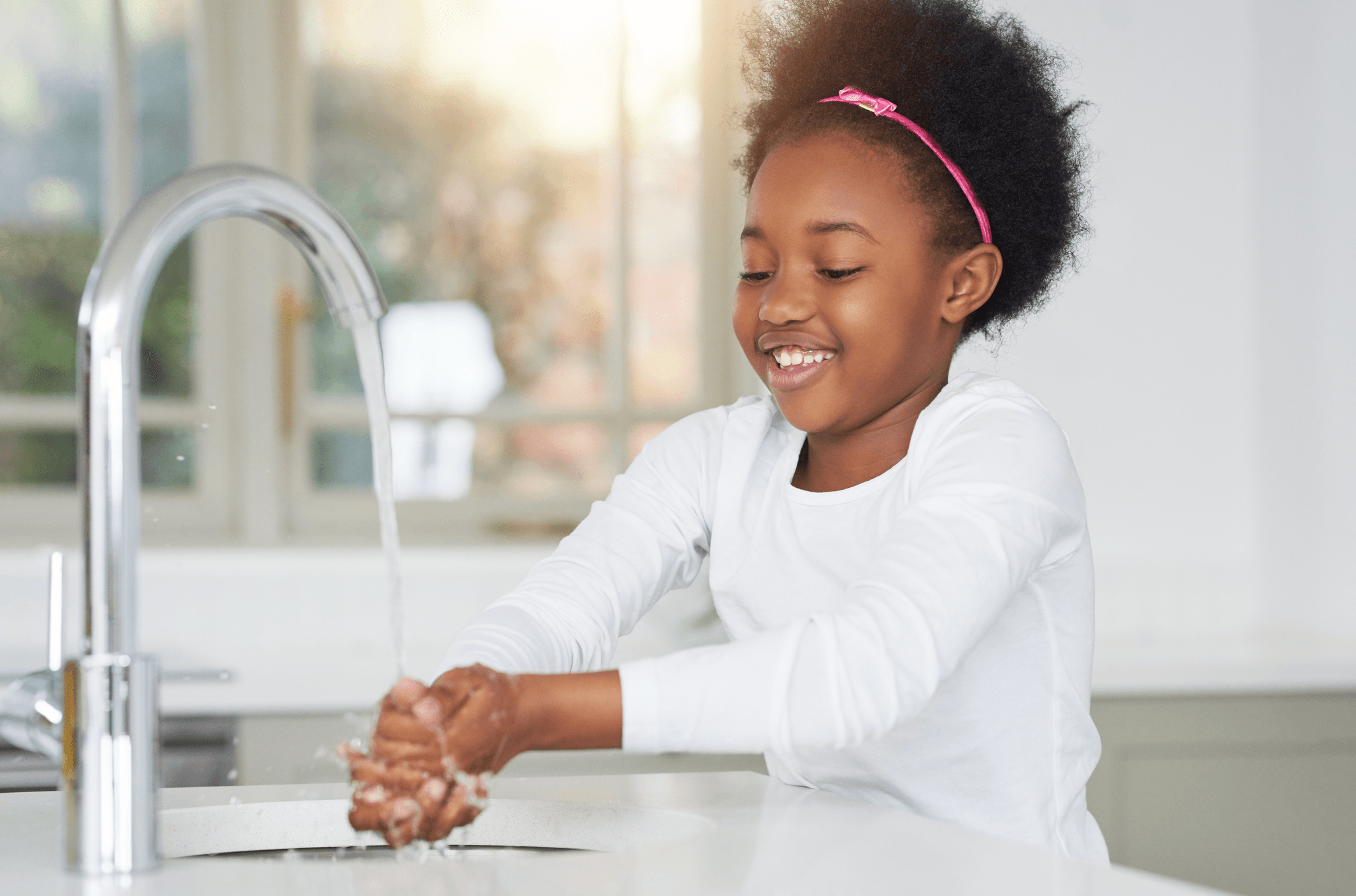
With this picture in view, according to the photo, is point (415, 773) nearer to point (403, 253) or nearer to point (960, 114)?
point (960, 114)

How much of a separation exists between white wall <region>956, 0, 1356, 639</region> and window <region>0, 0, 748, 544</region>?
74cm

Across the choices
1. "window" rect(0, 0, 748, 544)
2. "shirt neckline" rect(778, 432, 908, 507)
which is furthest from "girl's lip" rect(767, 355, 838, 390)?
"window" rect(0, 0, 748, 544)

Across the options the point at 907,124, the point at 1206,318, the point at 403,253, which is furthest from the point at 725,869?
the point at 403,253

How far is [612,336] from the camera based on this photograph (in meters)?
2.66

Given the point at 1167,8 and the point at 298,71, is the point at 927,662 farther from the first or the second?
the point at 298,71

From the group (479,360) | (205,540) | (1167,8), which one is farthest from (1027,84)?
(205,540)

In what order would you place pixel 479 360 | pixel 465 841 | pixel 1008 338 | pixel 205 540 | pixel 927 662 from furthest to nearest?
pixel 479 360 < pixel 205 540 < pixel 1008 338 < pixel 465 841 < pixel 927 662

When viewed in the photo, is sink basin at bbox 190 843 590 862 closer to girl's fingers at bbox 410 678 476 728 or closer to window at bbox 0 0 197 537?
girl's fingers at bbox 410 678 476 728

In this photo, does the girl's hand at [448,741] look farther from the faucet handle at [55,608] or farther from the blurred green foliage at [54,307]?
the blurred green foliage at [54,307]

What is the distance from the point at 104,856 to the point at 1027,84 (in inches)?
36.0

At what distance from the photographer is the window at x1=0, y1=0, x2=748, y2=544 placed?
8.14 ft

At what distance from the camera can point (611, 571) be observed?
1.02m

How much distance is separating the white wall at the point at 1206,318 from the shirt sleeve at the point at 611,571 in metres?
1.32

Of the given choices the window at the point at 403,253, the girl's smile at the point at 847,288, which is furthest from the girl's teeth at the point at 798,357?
the window at the point at 403,253
